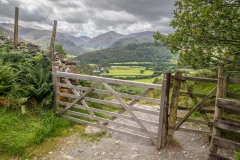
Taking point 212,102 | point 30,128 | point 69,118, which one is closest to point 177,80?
point 212,102

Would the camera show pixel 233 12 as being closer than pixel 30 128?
Yes

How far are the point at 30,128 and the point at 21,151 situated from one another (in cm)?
101

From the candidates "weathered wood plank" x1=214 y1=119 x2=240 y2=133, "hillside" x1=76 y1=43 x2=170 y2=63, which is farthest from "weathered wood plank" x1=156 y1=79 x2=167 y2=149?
"hillside" x1=76 y1=43 x2=170 y2=63

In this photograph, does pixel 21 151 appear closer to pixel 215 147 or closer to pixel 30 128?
pixel 30 128

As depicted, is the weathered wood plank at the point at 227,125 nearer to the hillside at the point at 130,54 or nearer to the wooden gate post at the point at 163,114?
the wooden gate post at the point at 163,114

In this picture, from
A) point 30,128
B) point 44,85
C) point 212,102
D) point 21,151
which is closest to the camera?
point 21,151

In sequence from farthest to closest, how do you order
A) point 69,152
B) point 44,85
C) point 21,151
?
1. point 44,85
2. point 69,152
3. point 21,151

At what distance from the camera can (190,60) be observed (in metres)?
5.94

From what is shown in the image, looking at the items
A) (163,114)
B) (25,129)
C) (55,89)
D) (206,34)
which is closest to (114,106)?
(163,114)

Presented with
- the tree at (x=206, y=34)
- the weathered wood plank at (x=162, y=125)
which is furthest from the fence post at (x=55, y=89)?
the tree at (x=206, y=34)

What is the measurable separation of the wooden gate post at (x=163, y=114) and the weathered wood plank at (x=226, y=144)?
1.43 meters

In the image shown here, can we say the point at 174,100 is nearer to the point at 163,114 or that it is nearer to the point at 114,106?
the point at 163,114

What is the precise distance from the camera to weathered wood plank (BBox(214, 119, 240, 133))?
14.7ft

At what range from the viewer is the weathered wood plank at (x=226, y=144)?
447 cm
